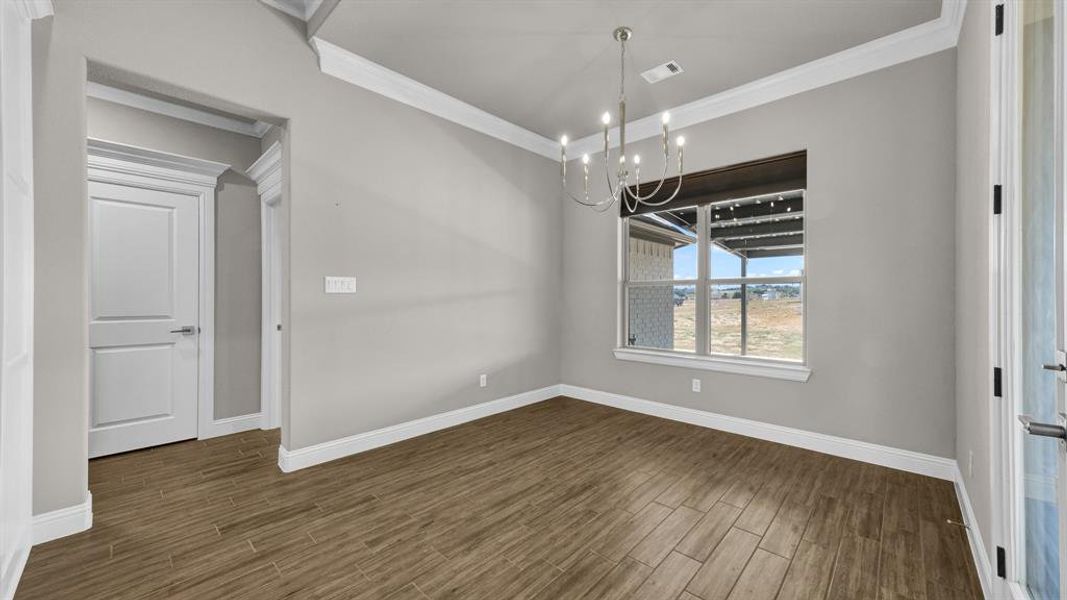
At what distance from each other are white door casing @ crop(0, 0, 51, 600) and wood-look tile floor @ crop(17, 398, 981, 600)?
11.6 inches

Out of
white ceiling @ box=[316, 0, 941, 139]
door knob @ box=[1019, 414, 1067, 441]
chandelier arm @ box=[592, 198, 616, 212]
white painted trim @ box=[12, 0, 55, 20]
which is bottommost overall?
door knob @ box=[1019, 414, 1067, 441]

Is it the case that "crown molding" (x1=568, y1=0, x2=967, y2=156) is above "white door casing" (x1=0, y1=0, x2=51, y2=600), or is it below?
above

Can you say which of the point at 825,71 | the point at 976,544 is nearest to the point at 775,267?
the point at 825,71

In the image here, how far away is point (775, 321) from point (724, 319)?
0.42m

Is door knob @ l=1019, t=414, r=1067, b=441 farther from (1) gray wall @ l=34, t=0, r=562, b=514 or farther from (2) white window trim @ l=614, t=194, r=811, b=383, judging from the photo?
(1) gray wall @ l=34, t=0, r=562, b=514

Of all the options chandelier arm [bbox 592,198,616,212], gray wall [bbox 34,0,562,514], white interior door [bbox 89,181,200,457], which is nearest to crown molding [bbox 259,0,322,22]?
gray wall [bbox 34,0,562,514]

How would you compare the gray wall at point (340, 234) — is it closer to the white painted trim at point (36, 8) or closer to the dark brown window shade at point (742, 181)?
the white painted trim at point (36, 8)

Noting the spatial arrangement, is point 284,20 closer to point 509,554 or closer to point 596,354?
point 509,554

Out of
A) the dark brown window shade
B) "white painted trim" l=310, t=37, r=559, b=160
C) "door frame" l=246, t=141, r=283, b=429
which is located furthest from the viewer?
"door frame" l=246, t=141, r=283, b=429

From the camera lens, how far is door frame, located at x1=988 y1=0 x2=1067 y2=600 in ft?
4.63

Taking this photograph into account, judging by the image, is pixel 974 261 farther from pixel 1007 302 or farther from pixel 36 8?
pixel 36 8

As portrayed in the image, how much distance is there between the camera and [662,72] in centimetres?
327

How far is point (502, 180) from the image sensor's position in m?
4.34

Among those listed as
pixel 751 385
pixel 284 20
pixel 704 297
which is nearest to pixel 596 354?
pixel 704 297
